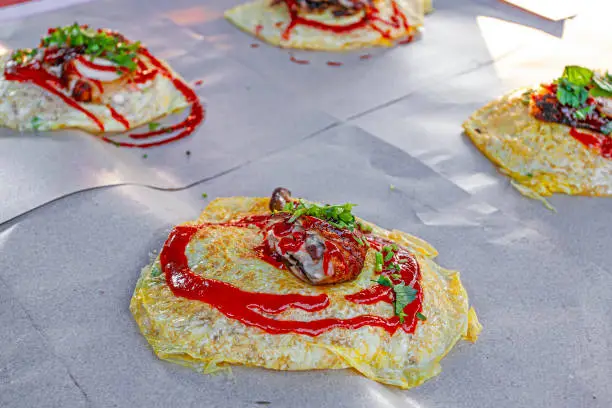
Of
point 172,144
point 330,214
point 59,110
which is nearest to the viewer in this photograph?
point 330,214

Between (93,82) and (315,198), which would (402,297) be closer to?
(315,198)

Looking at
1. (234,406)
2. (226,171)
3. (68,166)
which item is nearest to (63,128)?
(68,166)

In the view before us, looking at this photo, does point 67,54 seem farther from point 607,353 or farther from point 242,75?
point 607,353

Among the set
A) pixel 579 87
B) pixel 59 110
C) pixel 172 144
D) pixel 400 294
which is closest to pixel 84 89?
pixel 59 110

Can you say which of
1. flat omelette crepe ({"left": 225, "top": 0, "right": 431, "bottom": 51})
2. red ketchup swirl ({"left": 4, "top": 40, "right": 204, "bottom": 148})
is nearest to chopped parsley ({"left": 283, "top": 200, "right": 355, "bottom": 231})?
red ketchup swirl ({"left": 4, "top": 40, "right": 204, "bottom": 148})

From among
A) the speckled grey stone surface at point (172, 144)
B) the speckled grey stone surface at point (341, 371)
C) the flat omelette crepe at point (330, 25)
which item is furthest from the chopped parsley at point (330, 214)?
the flat omelette crepe at point (330, 25)

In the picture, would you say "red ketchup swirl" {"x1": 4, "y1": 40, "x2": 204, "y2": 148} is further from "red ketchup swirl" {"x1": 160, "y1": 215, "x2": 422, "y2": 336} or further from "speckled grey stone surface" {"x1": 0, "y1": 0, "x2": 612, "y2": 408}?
"red ketchup swirl" {"x1": 160, "y1": 215, "x2": 422, "y2": 336}

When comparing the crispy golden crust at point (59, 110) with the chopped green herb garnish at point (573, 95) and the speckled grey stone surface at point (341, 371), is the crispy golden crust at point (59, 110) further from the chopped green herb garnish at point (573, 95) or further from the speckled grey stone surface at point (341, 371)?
the chopped green herb garnish at point (573, 95)
